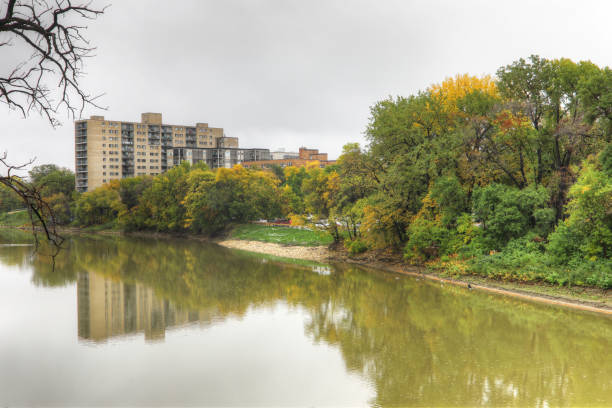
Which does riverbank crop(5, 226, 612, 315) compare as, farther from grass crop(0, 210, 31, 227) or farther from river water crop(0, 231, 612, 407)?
grass crop(0, 210, 31, 227)

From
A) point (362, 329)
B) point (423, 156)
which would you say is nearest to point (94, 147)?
point (423, 156)

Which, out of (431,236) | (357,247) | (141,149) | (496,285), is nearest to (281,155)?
(141,149)

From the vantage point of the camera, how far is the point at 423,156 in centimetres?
2964

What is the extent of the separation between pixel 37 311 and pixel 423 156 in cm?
2351

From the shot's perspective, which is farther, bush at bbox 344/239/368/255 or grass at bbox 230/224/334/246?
grass at bbox 230/224/334/246

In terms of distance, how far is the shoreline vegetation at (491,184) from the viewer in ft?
70.5

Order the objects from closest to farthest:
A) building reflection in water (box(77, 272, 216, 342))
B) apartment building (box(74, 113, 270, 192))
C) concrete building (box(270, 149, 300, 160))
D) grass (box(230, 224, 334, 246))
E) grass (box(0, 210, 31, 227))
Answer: building reflection in water (box(77, 272, 216, 342)) < grass (box(230, 224, 334, 246)) < grass (box(0, 210, 31, 227)) < apartment building (box(74, 113, 270, 192)) < concrete building (box(270, 149, 300, 160))

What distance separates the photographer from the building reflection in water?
58.1 ft

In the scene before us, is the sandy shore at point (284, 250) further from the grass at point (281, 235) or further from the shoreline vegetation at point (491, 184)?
the shoreline vegetation at point (491, 184)

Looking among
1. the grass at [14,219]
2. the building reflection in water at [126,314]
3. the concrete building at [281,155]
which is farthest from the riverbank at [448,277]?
the concrete building at [281,155]

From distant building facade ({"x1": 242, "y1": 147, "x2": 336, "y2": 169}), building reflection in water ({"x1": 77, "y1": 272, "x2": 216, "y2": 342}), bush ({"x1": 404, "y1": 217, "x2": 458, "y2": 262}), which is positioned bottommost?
building reflection in water ({"x1": 77, "y1": 272, "x2": 216, "y2": 342})

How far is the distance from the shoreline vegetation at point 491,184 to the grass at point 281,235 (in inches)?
169

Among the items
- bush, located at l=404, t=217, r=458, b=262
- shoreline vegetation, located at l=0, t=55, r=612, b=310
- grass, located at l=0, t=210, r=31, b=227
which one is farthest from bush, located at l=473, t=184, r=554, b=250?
grass, located at l=0, t=210, r=31, b=227

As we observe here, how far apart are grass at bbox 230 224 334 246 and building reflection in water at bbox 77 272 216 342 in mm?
18716
